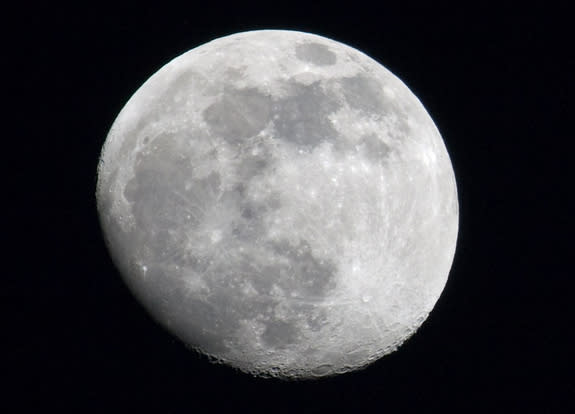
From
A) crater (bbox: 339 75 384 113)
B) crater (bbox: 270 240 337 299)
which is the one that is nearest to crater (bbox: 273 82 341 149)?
crater (bbox: 339 75 384 113)

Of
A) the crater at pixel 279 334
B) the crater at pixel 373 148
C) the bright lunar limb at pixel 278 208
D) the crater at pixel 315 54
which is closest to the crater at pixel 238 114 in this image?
the bright lunar limb at pixel 278 208

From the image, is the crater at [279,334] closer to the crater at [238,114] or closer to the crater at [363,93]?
the crater at [238,114]

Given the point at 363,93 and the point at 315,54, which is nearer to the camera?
the point at 363,93

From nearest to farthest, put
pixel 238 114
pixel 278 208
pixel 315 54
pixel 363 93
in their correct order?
pixel 278 208
pixel 238 114
pixel 363 93
pixel 315 54

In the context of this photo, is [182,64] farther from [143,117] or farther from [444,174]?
[444,174]

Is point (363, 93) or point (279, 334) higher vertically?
point (363, 93)

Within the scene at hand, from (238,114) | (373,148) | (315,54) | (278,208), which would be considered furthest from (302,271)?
(315,54)

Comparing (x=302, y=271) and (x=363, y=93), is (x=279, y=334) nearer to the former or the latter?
(x=302, y=271)

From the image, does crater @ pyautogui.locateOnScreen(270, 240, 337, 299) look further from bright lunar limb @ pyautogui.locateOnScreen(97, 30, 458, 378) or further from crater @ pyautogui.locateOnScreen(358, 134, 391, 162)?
crater @ pyautogui.locateOnScreen(358, 134, 391, 162)
